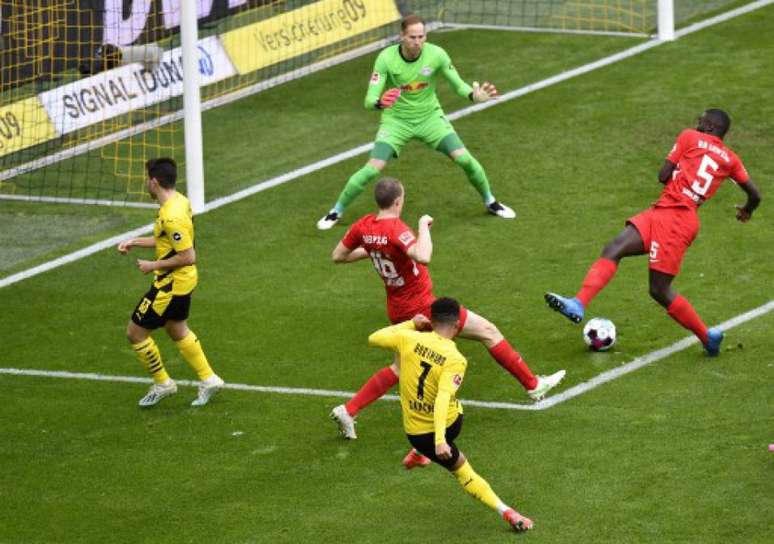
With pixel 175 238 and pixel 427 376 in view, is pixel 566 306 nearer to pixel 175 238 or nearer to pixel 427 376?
pixel 427 376

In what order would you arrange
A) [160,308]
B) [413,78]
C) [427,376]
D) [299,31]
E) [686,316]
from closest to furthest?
[427,376] < [160,308] < [686,316] < [413,78] < [299,31]

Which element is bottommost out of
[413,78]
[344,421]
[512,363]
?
[344,421]

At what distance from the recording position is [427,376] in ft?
40.8

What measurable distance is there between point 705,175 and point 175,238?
475 centimetres

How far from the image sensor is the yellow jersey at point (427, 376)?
1232 cm

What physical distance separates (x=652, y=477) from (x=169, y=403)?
464cm

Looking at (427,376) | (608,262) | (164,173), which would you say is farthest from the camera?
(608,262)

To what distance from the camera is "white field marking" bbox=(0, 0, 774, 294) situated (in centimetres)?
1992

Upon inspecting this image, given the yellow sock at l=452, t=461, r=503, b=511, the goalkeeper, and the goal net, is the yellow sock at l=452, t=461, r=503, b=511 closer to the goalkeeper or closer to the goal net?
the goalkeeper

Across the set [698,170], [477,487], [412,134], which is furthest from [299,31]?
[477,487]

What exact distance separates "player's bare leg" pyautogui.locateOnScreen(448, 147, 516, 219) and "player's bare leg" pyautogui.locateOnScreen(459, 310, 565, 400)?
17.2 ft

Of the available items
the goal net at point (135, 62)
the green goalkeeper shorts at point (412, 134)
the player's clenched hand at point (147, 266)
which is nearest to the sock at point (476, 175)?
the green goalkeeper shorts at point (412, 134)

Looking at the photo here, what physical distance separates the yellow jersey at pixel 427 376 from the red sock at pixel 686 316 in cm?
365

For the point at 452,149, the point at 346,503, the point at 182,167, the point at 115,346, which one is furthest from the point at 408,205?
the point at 346,503
